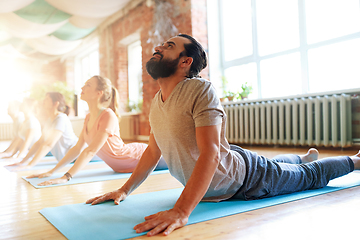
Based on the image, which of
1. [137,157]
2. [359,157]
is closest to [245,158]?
[359,157]

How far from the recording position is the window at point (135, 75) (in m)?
5.95

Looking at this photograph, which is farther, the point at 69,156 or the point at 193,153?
the point at 69,156

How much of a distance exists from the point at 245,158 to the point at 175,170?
324 millimetres

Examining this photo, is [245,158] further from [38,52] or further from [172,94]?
[38,52]

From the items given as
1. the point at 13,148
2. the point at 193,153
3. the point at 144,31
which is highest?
the point at 144,31

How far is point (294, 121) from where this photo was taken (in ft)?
13.5

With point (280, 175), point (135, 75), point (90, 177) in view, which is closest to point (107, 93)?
point (90, 177)

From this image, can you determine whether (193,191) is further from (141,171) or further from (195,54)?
(195,54)

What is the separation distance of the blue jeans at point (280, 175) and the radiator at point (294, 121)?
2.24 metres

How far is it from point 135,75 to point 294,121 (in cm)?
326

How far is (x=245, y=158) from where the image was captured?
1.37m

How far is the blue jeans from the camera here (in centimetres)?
138

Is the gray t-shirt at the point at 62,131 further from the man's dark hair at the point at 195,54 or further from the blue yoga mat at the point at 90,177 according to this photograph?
the man's dark hair at the point at 195,54

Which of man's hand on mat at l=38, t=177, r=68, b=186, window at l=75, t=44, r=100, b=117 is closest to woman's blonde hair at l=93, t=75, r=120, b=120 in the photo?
man's hand on mat at l=38, t=177, r=68, b=186
